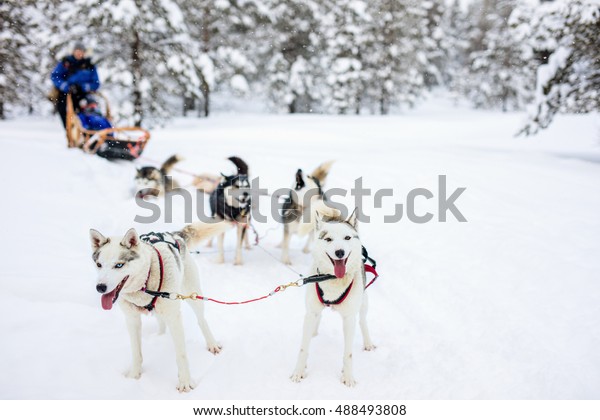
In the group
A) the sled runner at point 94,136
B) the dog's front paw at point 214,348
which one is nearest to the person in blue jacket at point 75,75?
the sled runner at point 94,136

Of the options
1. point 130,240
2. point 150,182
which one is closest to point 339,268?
point 130,240

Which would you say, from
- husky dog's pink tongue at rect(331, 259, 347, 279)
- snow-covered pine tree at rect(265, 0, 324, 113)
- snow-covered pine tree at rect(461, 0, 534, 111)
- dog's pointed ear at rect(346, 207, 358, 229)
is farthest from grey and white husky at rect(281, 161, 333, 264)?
snow-covered pine tree at rect(461, 0, 534, 111)

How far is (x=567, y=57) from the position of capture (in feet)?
23.1

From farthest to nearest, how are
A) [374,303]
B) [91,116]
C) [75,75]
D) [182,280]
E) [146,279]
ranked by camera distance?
[91,116] → [75,75] → [374,303] → [182,280] → [146,279]

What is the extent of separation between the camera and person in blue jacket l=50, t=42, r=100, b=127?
7609 mm

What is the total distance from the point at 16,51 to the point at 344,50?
14.8m

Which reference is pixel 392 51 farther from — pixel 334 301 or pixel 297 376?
pixel 297 376

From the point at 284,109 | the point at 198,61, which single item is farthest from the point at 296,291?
the point at 284,109

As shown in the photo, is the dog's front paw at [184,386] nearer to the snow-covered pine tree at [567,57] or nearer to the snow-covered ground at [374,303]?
the snow-covered ground at [374,303]

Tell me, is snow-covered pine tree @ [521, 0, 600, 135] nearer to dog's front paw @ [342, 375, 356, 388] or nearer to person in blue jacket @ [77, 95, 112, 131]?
dog's front paw @ [342, 375, 356, 388]

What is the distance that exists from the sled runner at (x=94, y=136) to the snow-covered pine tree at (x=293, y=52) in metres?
13.2

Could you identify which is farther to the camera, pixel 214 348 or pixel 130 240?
pixel 214 348

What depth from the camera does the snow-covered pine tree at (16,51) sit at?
1150 cm

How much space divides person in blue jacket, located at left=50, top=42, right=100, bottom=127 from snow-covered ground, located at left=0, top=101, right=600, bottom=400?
5.00ft
